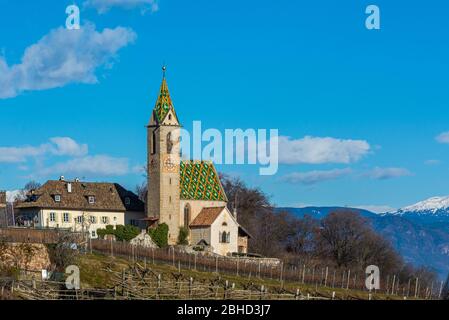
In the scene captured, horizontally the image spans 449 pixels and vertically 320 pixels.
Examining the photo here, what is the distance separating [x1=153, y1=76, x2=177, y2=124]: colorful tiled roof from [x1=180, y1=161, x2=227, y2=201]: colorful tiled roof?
550cm

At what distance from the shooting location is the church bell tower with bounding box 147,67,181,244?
8694cm

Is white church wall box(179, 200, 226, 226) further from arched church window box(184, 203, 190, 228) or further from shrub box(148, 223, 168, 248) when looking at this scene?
shrub box(148, 223, 168, 248)

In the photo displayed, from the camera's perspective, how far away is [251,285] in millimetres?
61719

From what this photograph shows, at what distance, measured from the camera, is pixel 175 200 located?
87.6m

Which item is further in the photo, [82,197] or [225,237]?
[82,197]

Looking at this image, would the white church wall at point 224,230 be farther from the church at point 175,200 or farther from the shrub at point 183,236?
the shrub at point 183,236

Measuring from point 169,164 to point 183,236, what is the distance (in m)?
6.37

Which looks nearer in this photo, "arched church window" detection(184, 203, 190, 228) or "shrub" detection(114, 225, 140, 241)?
"shrub" detection(114, 225, 140, 241)

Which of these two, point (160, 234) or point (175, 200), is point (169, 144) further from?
point (160, 234)

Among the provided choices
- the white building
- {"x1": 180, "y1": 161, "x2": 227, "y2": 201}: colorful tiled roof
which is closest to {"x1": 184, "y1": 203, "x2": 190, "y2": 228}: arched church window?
{"x1": 180, "y1": 161, "x2": 227, "y2": 201}: colorful tiled roof

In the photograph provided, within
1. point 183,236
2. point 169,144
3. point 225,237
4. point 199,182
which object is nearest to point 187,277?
point 183,236

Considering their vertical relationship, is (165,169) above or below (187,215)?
above
